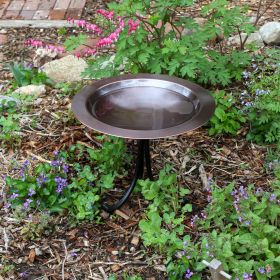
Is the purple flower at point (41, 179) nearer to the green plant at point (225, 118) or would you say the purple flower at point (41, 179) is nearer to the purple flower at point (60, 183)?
the purple flower at point (60, 183)

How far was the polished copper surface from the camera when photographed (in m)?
2.46

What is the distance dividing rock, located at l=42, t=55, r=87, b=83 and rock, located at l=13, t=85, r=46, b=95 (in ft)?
0.87

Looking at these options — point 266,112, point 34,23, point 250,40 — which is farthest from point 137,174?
point 34,23

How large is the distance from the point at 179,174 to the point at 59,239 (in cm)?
87

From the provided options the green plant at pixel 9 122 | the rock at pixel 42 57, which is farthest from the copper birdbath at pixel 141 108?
the rock at pixel 42 57

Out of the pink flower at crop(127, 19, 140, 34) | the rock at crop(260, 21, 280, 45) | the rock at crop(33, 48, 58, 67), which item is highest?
the pink flower at crop(127, 19, 140, 34)

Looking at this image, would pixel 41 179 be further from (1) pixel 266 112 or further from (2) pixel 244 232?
(1) pixel 266 112

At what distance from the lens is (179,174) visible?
325cm

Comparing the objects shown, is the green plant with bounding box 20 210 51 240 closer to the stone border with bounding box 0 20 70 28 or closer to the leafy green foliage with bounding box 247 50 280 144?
the leafy green foliage with bounding box 247 50 280 144

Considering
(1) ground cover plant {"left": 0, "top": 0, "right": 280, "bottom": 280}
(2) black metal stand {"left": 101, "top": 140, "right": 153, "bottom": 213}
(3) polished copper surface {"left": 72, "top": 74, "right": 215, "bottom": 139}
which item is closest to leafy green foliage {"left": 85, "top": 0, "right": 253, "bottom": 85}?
(1) ground cover plant {"left": 0, "top": 0, "right": 280, "bottom": 280}

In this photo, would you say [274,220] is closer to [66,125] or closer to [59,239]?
[59,239]

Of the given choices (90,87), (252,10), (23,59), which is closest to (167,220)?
(90,87)

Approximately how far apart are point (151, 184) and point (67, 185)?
0.50 m

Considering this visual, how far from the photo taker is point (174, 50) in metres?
3.29
